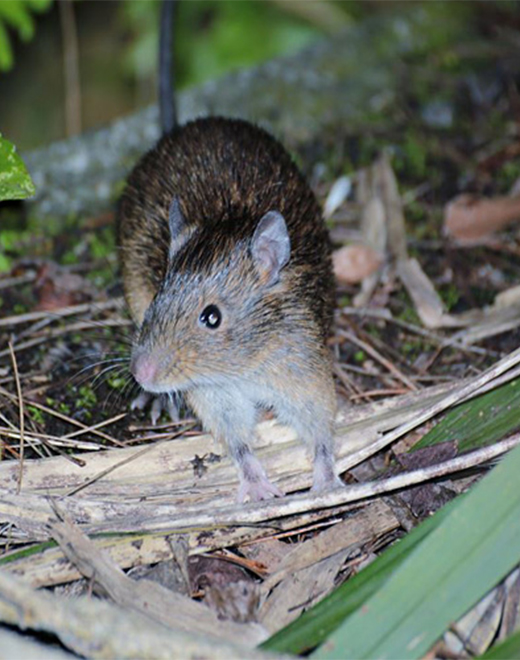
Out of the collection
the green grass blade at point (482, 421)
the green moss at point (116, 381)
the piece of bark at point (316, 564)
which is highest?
the green grass blade at point (482, 421)

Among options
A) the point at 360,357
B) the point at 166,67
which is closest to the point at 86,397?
the point at 360,357

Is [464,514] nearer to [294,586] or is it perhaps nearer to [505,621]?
[505,621]

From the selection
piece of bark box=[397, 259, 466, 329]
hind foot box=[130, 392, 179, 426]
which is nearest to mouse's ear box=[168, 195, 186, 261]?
hind foot box=[130, 392, 179, 426]

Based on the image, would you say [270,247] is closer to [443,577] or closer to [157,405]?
[157,405]

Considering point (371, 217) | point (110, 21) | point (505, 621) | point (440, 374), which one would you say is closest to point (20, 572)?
point (505, 621)

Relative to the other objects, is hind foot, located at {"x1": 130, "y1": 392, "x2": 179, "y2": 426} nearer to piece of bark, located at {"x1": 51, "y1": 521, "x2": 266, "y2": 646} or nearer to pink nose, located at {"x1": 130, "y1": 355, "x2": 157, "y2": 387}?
pink nose, located at {"x1": 130, "y1": 355, "x2": 157, "y2": 387}

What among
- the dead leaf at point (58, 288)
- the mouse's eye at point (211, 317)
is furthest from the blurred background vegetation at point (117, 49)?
the mouse's eye at point (211, 317)

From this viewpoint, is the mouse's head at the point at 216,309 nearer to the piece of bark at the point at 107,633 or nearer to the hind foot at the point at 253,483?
the hind foot at the point at 253,483
